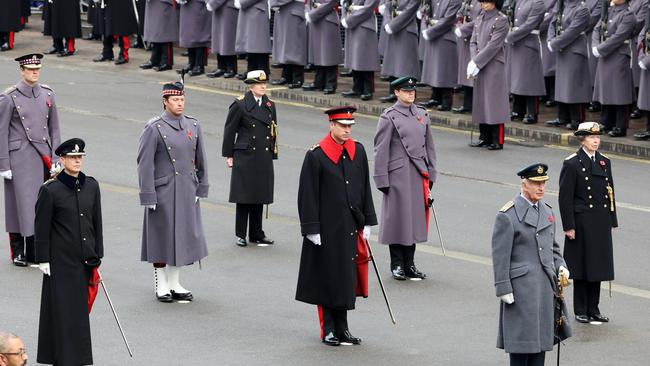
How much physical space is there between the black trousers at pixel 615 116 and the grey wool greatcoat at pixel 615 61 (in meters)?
0.17

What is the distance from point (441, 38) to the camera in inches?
974

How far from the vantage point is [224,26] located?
27.2m

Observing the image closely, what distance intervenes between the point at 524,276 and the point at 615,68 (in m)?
11.7

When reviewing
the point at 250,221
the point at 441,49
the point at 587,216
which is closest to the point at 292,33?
the point at 441,49

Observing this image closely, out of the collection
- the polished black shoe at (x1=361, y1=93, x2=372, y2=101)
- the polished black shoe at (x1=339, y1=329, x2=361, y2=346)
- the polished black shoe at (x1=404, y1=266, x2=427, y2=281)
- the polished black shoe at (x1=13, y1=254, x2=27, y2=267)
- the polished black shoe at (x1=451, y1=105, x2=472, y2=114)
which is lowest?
the polished black shoe at (x1=13, y1=254, x2=27, y2=267)

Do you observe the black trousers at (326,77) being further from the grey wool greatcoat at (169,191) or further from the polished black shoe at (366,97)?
the grey wool greatcoat at (169,191)

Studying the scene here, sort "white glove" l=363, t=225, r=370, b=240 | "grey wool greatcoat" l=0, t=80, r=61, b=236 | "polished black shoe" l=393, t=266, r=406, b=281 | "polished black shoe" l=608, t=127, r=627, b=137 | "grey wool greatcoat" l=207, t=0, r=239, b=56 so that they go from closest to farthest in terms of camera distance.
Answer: "white glove" l=363, t=225, r=370, b=240
"polished black shoe" l=393, t=266, r=406, b=281
"grey wool greatcoat" l=0, t=80, r=61, b=236
"polished black shoe" l=608, t=127, r=627, b=137
"grey wool greatcoat" l=207, t=0, r=239, b=56

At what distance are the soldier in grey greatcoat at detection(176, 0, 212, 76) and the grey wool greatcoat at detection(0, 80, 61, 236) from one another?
12144 mm

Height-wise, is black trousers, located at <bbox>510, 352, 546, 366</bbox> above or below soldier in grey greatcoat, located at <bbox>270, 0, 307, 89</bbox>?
below

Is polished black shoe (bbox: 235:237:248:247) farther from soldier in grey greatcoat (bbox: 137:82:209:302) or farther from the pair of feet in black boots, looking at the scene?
the pair of feet in black boots

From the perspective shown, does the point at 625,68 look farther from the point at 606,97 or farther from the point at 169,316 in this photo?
the point at 169,316

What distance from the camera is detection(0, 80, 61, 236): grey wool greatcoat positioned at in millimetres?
15477

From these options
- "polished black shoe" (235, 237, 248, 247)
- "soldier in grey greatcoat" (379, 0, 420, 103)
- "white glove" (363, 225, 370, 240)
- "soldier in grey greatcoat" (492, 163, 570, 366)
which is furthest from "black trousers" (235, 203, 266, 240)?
"soldier in grey greatcoat" (379, 0, 420, 103)

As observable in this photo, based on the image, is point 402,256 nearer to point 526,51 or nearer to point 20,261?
point 20,261
